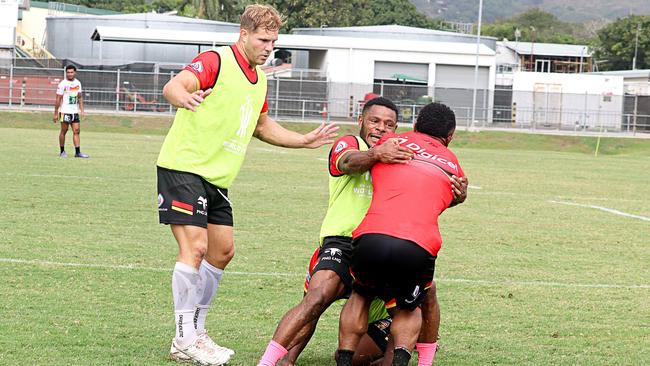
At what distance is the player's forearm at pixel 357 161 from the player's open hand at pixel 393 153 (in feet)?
0.17

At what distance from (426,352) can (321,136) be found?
1.72 meters

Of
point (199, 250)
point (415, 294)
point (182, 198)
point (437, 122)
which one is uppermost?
point (437, 122)

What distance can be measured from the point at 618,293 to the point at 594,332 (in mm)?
1909

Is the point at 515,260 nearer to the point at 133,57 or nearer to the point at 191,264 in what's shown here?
the point at 191,264

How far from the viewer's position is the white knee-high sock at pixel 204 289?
7.11 m

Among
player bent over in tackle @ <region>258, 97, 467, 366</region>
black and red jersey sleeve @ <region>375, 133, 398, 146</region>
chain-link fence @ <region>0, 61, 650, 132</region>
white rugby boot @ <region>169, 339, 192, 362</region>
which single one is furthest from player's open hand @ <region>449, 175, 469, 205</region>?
chain-link fence @ <region>0, 61, 650, 132</region>

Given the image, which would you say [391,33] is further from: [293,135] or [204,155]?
[204,155]

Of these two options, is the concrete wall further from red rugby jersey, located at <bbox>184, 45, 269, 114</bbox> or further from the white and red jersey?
red rugby jersey, located at <bbox>184, 45, 269, 114</bbox>

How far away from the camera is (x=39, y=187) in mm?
17109

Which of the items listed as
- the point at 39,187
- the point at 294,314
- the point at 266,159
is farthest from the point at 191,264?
the point at 266,159

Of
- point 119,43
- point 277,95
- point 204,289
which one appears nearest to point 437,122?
point 204,289

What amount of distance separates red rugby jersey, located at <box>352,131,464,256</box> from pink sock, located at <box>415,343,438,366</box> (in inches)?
27.6

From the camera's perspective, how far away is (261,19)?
22.4 feet

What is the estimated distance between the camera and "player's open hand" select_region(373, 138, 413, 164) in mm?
6312
